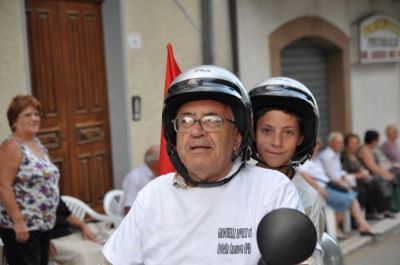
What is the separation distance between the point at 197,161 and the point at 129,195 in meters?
4.24

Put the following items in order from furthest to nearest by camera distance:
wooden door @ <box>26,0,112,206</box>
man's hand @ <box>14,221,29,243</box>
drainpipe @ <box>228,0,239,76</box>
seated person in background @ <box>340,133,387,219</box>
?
drainpipe @ <box>228,0,239,76</box>, seated person in background @ <box>340,133,387,219</box>, wooden door @ <box>26,0,112,206</box>, man's hand @ <box>14,221,29,243</box>

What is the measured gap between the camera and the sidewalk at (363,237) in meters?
8.02

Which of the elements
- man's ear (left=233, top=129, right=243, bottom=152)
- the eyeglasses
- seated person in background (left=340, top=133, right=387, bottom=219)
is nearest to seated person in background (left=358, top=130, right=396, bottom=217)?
seated person in background (left=340, top=133, right=387, bottom=219)

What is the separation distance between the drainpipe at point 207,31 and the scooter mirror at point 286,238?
7.20 meters

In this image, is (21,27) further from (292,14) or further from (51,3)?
(292,14)

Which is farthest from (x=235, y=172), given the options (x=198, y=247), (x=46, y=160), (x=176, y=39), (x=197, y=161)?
(x=176, y=39)

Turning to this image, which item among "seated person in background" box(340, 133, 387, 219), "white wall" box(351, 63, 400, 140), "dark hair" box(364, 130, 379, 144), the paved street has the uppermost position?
"white wall" box(351, 63, 400, 140)

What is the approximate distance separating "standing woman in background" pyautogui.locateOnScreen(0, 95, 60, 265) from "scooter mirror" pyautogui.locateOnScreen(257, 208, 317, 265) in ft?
10.4

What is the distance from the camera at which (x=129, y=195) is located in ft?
20.8

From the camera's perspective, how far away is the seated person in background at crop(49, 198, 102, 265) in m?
5.25

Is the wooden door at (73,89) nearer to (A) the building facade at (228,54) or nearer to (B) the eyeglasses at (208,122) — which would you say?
(A) the building facade at (228,54)

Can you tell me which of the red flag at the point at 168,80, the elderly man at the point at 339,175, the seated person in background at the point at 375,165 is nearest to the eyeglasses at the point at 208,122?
the red flag at the point at 168,80

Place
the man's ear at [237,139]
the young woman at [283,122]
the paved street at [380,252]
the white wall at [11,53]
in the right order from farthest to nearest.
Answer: the paved street at [380,252] < the white wall at [11,53] < the young woman at [283,122] < the man's ear at [237,139]

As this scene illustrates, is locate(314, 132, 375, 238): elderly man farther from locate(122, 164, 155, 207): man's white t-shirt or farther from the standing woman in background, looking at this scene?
the standing woman in background
